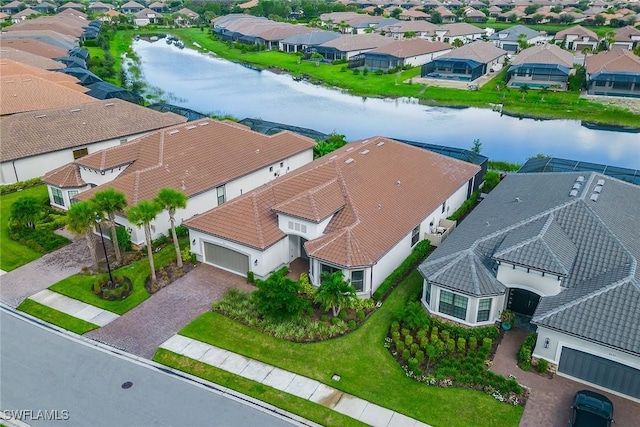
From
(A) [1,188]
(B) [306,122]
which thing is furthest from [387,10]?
(A) [1,188]

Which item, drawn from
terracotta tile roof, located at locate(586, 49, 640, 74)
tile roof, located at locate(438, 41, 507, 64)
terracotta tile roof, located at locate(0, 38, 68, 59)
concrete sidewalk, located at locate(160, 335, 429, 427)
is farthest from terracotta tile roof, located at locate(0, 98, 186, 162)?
terracotta tile roof, located at locate(586, 49, 640, 74)

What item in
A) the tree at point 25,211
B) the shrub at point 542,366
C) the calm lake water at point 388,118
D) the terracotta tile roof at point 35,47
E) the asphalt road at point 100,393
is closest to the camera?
the asphalt road at point 100,393

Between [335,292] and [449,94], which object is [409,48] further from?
[335,292]

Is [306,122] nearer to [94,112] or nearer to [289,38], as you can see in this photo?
[94,112]

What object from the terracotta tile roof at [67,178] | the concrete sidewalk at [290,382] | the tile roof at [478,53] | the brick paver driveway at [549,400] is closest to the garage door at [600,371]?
the brick paver driveway at [549,400]

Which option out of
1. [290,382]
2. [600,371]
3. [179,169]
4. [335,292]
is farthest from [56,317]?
[600,371]

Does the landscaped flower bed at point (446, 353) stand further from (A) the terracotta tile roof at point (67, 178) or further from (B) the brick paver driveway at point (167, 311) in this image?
(A) the terracotta tile roof at point (67, 178)
